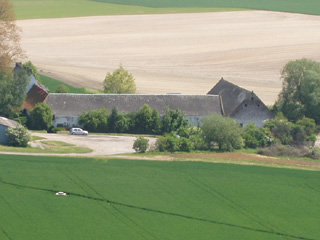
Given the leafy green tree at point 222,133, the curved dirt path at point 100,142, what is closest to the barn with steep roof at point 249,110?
the curved dirt path at point 100,142

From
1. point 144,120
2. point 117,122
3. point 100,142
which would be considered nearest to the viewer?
point 100,142

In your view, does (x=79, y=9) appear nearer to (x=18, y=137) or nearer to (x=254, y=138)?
(x=254, y=138)

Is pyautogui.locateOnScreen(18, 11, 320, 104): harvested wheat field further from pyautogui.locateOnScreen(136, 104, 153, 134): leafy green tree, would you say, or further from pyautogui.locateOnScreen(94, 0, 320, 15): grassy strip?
pyautogui.locateOnScreen(136, 104, 153, 134): leafy green tree

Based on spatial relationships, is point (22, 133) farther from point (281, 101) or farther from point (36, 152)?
point (281, 101)

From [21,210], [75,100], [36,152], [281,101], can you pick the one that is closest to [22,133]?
[36,152]

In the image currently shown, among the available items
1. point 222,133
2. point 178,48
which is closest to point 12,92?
point 222,133

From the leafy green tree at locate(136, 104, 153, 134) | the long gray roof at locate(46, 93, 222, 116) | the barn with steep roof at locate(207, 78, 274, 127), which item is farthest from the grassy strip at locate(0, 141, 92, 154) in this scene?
the barn with steep roof at locate(207, 78, 274, 127)

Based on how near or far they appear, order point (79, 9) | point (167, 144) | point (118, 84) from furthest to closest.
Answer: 1. point (79, 9)
2. point (118, 84)
3. point (167, 144)
